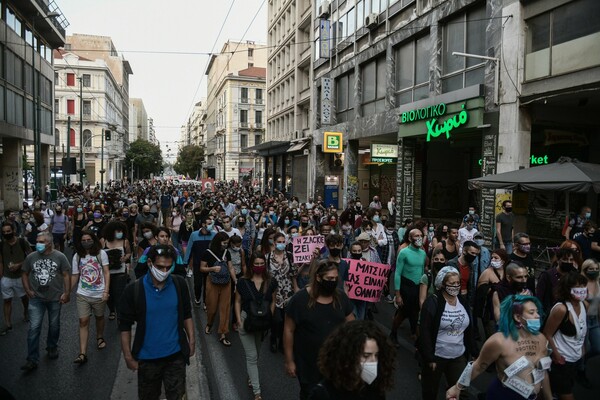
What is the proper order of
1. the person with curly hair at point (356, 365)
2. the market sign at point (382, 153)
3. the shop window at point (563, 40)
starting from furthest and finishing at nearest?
the market sign at point (382, 153) → the shop window at point (563, 40) → the person with curly hair at point (356, 365)

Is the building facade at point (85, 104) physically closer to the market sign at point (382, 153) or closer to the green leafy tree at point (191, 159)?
the green leafy tree at point (191, 159)

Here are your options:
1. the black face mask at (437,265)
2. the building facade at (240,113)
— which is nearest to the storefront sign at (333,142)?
the black face mask at (437,265)

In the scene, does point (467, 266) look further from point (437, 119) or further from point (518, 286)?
point (437, 119)

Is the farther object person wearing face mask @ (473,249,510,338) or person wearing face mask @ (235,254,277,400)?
person wearing face mask @ (473,249,510,338)

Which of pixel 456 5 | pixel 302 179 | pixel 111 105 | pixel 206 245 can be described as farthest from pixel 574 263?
pixel 111 105

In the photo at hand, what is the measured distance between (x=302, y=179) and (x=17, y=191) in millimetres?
18735

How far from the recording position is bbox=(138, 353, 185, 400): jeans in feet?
13.1

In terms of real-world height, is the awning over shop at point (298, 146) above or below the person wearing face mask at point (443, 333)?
above

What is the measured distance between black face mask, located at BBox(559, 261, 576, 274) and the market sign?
55.6 feet

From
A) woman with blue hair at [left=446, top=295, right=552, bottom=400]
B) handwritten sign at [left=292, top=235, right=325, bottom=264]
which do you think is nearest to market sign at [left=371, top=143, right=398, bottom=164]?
handwritten sign at [left=292, top=235, right=325, bottom=264]

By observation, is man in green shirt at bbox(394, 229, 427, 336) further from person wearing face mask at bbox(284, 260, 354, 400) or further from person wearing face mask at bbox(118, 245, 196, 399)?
person wearing face mask at bbox(118, 245, 196, 399)

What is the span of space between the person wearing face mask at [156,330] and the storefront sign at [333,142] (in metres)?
22.8

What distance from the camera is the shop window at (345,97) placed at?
2708cm

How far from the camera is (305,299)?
398 centimetres
